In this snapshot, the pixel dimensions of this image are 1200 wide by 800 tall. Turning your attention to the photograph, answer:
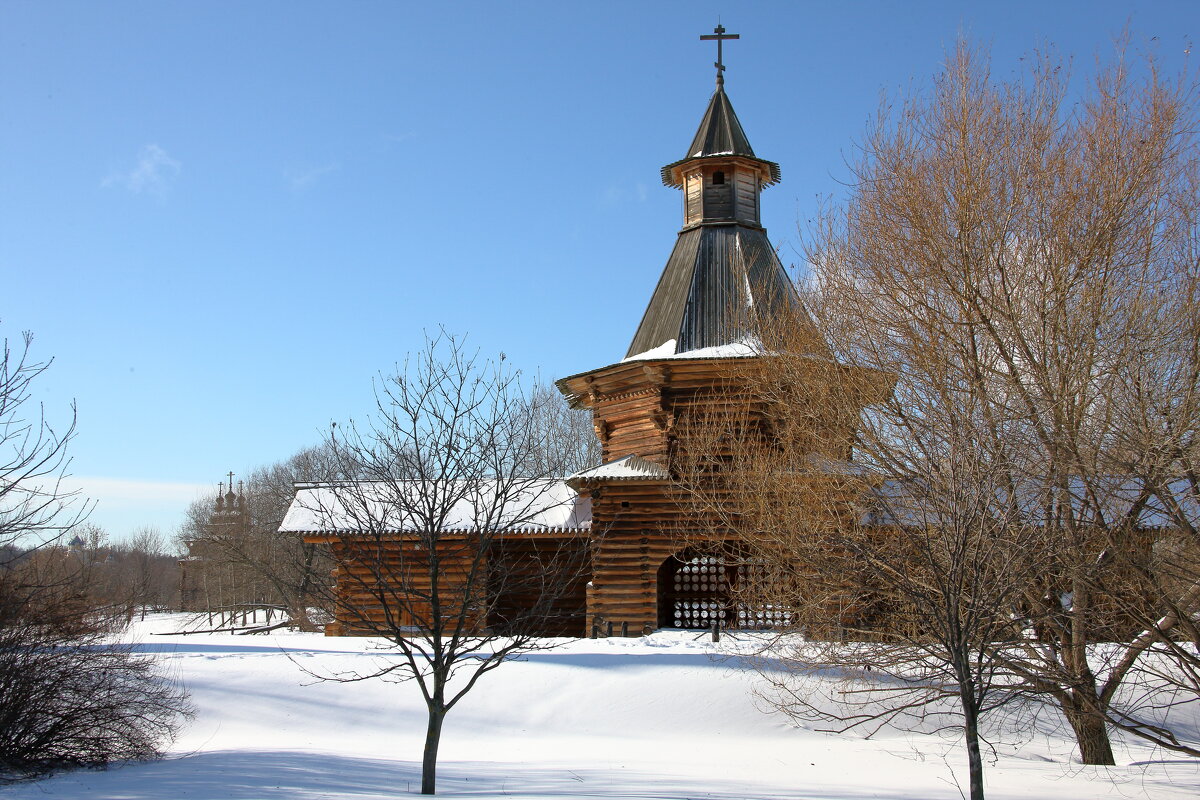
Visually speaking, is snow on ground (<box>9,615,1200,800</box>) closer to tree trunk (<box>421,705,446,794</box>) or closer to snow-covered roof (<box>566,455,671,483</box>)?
tree trunk (<box>421,705,446,794</box>)

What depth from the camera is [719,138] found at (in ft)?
70.3

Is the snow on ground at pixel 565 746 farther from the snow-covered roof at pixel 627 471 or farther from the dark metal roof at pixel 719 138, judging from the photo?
the dark metal roof at pixel 719 138

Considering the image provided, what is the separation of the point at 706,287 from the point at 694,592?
5.99 m

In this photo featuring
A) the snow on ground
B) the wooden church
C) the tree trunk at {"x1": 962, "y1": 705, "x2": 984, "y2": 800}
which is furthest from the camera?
the wooden church

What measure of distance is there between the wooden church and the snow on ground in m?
2.29

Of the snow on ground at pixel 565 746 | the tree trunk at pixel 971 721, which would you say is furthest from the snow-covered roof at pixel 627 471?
the tree trunk at pixel 971 721

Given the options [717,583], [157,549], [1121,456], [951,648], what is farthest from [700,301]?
[157,549]

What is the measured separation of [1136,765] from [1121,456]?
4.26 meters

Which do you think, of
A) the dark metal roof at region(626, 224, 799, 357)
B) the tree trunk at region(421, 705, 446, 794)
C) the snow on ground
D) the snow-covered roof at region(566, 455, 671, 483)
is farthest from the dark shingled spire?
the tree trunk at region(421, 705, 446, 794)

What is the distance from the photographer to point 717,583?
18.2m

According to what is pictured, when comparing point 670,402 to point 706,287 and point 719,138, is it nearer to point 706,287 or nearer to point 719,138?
point 706,287

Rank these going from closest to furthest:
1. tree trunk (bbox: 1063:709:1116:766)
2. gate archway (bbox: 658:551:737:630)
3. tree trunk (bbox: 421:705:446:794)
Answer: tree trunk (bbox: 421:705:446:794), tree trunk (bbox: 1063:709:1116:766), gate archway (bbox: 658:551:737:630)

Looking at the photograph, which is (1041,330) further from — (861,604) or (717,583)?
(717,583)

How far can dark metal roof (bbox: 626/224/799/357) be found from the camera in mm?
18359
